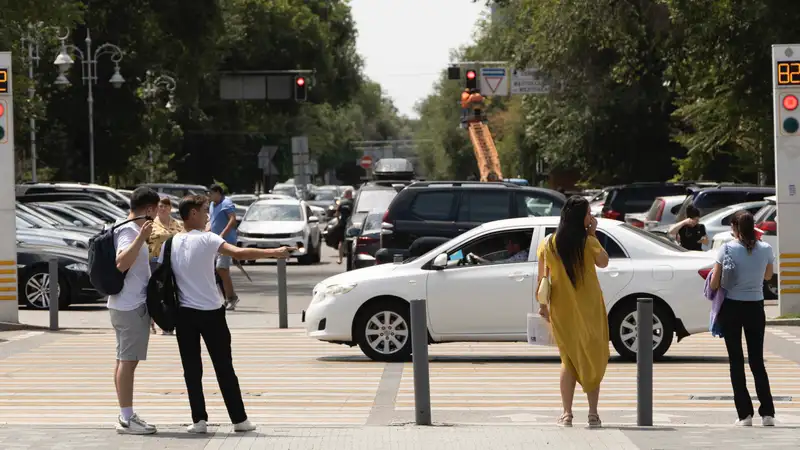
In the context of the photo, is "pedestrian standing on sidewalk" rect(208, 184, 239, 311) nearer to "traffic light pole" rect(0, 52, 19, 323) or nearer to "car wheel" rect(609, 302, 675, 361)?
"traffic light pole" rect(0, 52, 19, 323)

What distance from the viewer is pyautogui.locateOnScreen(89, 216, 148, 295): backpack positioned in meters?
11.2

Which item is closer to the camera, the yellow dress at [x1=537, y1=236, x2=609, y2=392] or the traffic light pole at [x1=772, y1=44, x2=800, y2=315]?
the yellow dress at [x1=537, y1=236, x2=609, y2=392]

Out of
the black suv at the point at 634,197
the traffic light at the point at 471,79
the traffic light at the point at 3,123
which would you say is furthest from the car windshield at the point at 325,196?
the traffic light at the point at 3,123

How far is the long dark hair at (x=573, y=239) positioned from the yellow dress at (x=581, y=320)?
0.04 metres

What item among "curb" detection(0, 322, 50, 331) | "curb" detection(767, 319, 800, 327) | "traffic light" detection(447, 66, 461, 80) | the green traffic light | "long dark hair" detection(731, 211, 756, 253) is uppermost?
"traffic light" detection(447, 66, 461, 80)

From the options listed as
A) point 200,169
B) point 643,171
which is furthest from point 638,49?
point 200,169

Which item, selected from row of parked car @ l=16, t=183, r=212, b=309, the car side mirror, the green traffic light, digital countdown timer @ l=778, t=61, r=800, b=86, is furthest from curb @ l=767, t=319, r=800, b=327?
row of parked car @ l=16, t=183, r=212, b=309

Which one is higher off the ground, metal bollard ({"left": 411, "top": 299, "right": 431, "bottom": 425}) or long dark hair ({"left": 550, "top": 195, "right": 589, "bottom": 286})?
long dark hair ({"left": 550, "top": 195, "right": 589, "bottom": 286})

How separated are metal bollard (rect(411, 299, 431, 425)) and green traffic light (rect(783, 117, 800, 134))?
10976 mm

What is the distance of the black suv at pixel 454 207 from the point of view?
2336 cm

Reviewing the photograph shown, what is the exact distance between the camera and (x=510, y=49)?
56.8m

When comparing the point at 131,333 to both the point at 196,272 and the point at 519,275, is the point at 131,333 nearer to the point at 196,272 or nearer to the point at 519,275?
the point at 196,272

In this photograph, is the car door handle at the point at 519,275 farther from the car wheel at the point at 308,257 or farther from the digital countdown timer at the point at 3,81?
the car wheel at the point at 308,257

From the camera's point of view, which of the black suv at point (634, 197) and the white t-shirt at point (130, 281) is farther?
the black suv at point (634, 197)
